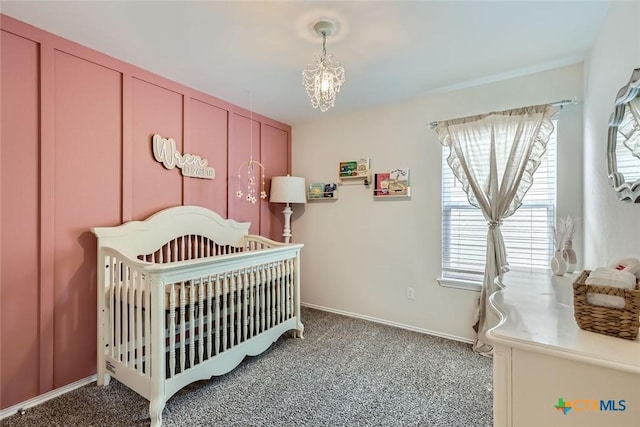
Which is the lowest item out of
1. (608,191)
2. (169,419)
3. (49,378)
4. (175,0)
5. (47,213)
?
(169,419)

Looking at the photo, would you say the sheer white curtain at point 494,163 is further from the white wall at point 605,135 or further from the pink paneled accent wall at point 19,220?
the pink paneled accent wall at point 19,220

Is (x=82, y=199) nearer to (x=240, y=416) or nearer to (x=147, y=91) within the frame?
(x=147, y=91)

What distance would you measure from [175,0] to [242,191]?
1.83m

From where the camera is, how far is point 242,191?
10.3ft

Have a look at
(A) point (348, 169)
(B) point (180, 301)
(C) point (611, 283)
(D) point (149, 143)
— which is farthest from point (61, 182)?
(C) point (611, 283)

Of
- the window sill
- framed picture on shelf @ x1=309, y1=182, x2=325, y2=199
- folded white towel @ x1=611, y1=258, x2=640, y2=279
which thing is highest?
framed picture on shelf @ x1=309, y1=182, x2=325, y2=199

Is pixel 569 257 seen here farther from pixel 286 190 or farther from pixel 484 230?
pixel 286 190

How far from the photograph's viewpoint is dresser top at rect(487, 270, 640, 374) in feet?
2.38

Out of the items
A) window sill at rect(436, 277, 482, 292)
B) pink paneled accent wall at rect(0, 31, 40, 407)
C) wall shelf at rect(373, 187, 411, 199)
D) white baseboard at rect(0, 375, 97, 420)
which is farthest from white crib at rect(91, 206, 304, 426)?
window sill at rect(436, 277, 482, 292)

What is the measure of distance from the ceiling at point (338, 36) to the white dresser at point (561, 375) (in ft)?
5.29

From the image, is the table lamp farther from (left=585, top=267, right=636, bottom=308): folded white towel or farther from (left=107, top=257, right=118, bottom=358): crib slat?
(left=585, top=267, right=636, bottom=308): folded white towel

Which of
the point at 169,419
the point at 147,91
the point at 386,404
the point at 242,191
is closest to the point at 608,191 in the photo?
the point at 386,404

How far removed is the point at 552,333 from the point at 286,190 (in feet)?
8.63

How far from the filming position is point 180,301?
69.4 inches
